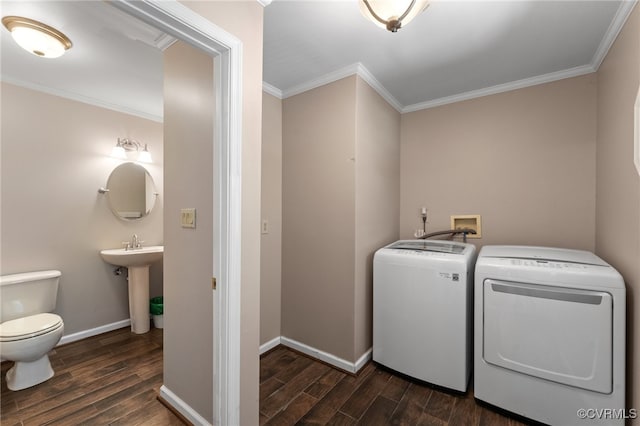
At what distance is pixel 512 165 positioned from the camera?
7.47ft

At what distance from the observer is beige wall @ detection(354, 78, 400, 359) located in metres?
2.08

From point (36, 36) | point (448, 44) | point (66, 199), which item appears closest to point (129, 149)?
point (66, 199)

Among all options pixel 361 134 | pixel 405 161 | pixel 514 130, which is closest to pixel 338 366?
pixel 361 134

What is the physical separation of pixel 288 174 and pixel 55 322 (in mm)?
2087

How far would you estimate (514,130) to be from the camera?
2264 millimetres

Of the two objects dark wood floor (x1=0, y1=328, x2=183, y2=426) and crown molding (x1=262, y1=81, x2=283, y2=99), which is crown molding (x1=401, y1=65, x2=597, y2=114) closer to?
crown molding (x1=262, y1=81, x2=283, y2=99)

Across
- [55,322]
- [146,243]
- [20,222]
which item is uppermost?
[20,222]

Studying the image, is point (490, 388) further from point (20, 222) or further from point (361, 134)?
point (20, 222)

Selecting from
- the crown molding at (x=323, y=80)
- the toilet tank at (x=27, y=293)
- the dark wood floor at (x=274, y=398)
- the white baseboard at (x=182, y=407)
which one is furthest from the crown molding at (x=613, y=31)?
the toilet tank at (x=27, y=293)

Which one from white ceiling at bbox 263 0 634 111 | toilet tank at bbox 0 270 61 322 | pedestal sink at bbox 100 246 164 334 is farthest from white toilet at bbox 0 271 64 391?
white ceiling at bbox 263 0 634 111

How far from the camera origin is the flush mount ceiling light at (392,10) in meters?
1.15

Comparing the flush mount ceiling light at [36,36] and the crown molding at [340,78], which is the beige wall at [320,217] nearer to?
the crown molding at [340,78]

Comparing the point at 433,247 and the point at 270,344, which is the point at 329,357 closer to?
the point at 270,344

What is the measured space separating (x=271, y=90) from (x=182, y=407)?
2.42 meters
